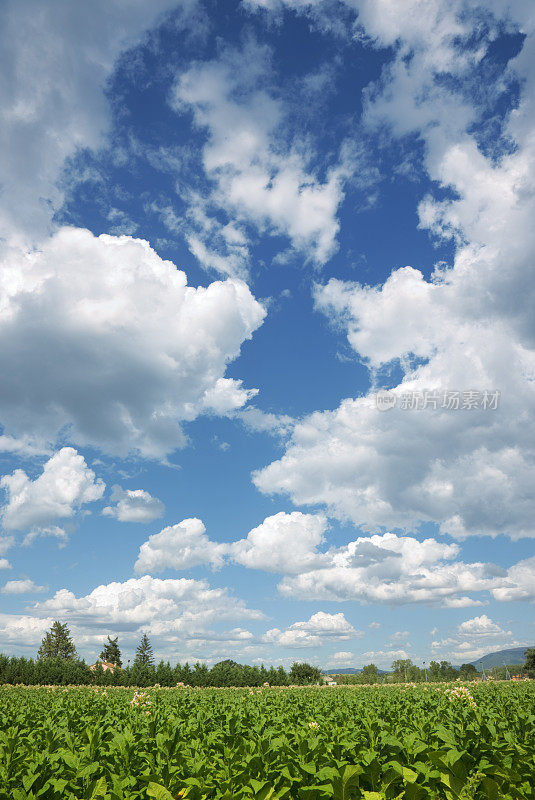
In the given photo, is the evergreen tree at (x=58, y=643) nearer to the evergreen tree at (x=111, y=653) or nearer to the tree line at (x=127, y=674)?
the evergreen tree at (x=111, y=653)

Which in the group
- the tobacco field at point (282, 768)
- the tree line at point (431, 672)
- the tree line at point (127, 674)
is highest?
the tobacco field at point (282, 768)

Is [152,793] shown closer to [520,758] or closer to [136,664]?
[520,758]

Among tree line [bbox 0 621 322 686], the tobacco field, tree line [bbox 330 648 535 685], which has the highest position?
the tobacco field

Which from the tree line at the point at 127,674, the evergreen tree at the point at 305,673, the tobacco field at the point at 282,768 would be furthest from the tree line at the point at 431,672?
the tobacco field at the point at 282,768

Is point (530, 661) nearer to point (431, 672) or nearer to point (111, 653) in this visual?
point (431, 672)

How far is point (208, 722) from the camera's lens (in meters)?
9.13

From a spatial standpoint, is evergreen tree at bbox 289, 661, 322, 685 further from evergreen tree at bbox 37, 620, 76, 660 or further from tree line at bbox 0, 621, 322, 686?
evergreen tree at bbox 37, 620, 76, 660

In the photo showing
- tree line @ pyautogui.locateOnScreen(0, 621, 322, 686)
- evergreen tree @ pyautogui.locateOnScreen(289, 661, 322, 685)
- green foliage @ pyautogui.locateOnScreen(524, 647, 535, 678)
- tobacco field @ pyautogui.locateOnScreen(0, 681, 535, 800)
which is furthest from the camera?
green foliage @ pyautogui.locateOnScreen(524, 647, 535, 678)

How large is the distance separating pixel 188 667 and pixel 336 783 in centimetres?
5827

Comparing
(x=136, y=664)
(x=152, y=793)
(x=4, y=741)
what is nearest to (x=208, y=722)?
(x=4, y=741)

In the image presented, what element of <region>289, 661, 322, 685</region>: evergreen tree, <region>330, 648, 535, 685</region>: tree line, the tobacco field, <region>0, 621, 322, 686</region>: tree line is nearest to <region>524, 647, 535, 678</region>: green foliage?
<region>330, 648, 535, 685</region>: tree line

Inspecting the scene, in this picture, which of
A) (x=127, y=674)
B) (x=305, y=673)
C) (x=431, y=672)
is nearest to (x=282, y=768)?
(x=127, y=674)

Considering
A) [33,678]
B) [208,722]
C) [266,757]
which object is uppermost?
[266,757]

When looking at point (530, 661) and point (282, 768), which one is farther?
point (530, 661)
